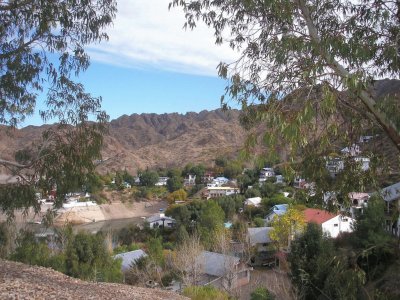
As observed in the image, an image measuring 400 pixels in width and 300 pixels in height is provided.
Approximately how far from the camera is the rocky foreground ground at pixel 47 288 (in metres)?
6.68

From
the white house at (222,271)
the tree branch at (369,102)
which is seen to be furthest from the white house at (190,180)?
the tree branch at (369,102)

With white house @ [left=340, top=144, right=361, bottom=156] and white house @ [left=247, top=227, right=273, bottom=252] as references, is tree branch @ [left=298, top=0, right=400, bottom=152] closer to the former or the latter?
white house @ [left=340, top=144, right=361, bottom=156]

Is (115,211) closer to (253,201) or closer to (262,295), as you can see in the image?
(253,201)

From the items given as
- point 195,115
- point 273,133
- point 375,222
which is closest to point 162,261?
point 375,222

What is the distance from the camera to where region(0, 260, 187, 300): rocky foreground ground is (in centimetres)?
668

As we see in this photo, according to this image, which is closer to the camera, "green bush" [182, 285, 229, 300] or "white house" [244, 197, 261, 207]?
"green bush" [182, 285, 229, 300]

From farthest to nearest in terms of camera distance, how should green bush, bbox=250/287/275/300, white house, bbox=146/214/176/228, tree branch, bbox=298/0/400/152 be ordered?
white house, bbox=146/214/176/228 < green bush, bbox=250/287/275/300 < tree branch, bbox=298/0/400/152

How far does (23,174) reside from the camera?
7.56 m

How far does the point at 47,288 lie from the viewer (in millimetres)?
7273

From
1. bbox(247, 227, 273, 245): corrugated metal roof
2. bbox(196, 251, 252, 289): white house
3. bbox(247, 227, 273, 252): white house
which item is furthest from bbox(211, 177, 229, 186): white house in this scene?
bbox(196, 251, 252, 289): white house

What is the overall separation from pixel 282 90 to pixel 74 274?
1169 cm

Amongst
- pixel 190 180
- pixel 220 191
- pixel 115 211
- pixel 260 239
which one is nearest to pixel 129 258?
pixel 260 239

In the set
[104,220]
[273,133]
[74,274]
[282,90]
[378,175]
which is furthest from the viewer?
[104,220]

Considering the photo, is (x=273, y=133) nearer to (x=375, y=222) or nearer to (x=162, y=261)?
(x=375, y=222)
